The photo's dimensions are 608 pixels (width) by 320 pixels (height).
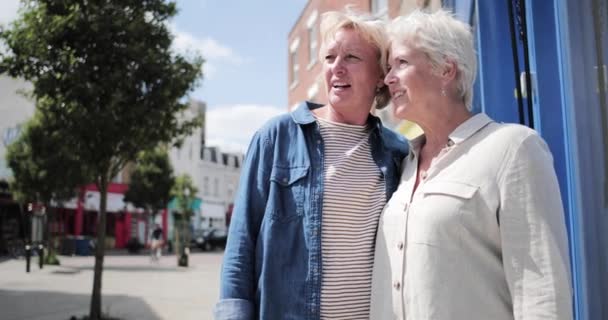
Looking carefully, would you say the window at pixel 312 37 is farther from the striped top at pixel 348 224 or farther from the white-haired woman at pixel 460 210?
the white-haired woman at pixel 460 210

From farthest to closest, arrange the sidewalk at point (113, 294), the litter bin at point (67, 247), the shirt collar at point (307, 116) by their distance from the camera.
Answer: the litter bin at point (67, 247), the sidewalk at point (113, 294), the shirt collar at point (307, 116)

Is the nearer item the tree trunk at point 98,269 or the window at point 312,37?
the tree trunk at point 98,269

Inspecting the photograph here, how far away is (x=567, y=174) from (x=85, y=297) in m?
11.2

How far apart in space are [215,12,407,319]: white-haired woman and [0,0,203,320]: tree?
6.47 metres

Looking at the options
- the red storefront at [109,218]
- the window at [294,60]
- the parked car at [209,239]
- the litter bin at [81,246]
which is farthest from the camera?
the parked car at [209,239]

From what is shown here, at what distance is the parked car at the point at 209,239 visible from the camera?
36.5 m

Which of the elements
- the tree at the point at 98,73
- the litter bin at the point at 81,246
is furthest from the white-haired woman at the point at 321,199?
the litter bin at the point at 81,246

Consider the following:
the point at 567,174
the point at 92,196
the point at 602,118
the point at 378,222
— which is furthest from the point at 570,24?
the point at 92,196

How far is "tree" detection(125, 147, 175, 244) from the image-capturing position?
1246 inches

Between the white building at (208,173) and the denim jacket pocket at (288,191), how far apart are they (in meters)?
45.9

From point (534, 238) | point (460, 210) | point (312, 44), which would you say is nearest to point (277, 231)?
point (460, 210)

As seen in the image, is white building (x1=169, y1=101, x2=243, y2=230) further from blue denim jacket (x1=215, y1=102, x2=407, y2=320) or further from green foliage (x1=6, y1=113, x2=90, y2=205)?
blue denim jacket (x1=215, y1=102, x2=407, y2=320)

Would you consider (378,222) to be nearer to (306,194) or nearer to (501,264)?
(306,194)

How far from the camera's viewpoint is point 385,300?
6.45 feet
